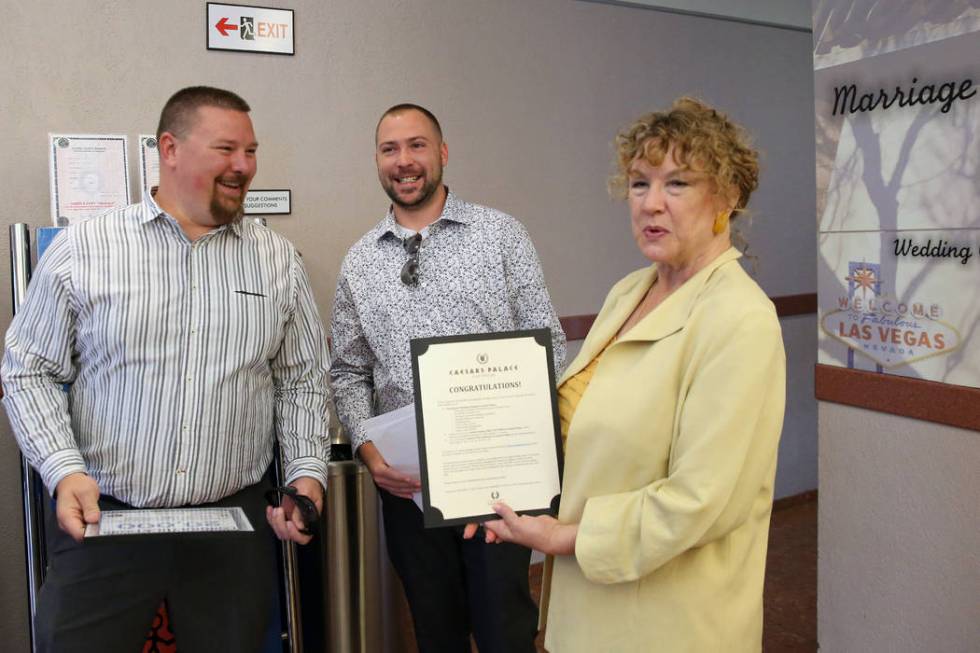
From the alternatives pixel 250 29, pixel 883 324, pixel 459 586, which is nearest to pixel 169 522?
pixel 459 586

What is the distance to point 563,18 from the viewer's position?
12.4 feet

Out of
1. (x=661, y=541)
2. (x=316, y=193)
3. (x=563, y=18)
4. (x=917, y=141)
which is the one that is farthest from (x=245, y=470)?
(x=563, y=18)

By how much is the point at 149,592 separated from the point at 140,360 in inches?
20.0

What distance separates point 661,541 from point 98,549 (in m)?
1.23

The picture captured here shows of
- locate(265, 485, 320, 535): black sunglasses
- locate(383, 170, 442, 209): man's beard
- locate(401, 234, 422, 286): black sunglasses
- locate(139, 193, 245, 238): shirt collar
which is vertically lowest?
locate(265, 485, 320, 535): black sunglasses

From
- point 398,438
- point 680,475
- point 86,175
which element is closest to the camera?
point 680,475

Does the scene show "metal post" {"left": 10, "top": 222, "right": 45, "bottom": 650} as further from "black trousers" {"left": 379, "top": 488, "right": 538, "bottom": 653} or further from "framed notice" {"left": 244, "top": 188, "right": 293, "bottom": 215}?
"black trousers" {"left": 379, "top": 488, "right": 538, "bottom": 653}

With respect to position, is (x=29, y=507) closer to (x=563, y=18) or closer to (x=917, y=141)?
(x=917, y=141)

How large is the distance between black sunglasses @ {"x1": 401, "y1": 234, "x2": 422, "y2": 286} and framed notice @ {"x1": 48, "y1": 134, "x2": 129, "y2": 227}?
1.03m

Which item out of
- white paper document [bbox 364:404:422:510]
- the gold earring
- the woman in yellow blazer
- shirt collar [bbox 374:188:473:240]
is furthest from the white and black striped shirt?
the gold earring

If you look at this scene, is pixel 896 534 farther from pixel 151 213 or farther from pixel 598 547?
pixel 151 213

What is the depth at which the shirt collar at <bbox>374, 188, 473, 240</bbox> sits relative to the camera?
2260 millimetres

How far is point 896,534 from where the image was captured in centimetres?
220

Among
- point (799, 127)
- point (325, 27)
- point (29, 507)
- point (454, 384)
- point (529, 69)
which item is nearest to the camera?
point (454, 384)
